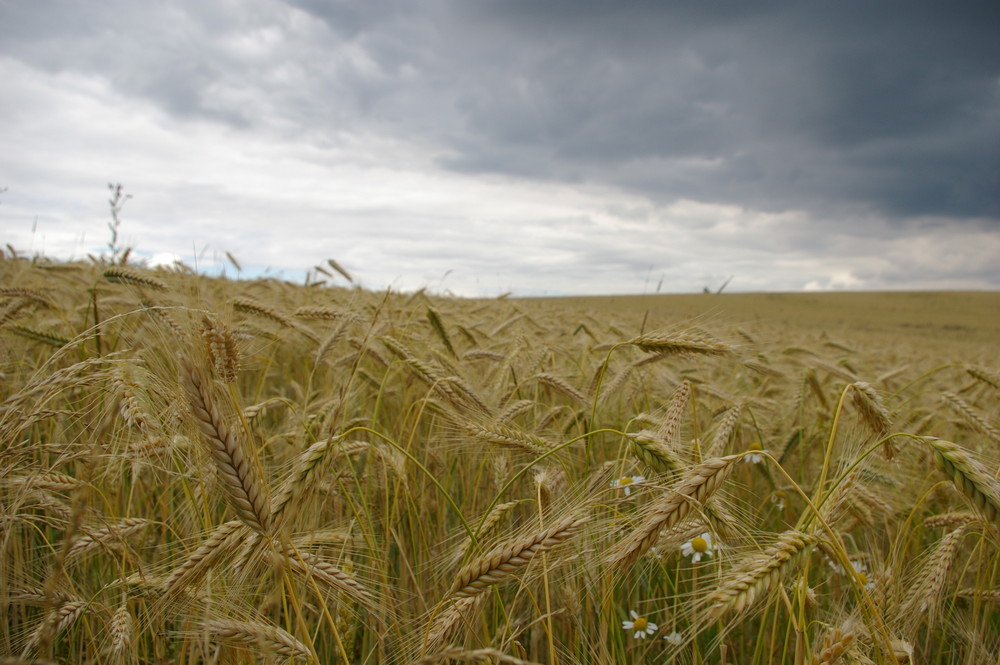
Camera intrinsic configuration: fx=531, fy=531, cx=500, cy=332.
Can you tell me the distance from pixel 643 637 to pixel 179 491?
205 centimetres

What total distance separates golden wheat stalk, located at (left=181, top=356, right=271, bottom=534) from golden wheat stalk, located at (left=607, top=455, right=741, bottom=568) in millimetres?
737

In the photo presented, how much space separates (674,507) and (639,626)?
95 cm

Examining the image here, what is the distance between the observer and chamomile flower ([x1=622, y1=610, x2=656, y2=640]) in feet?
6.02

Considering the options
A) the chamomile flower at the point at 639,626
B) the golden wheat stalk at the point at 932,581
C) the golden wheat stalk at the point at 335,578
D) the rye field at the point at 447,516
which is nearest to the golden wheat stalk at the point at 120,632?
the rye field at the point at 447,516

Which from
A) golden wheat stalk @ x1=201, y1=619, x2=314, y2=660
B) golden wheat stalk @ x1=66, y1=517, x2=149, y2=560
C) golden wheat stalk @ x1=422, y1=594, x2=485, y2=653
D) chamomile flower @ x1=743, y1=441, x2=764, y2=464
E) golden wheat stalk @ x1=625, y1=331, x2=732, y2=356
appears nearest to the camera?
golden wheat stalk @ x1=201, y1=619, x2=314, y2=660

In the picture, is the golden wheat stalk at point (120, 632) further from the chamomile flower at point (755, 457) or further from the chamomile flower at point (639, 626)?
the chamomile flower at point (755, 457)

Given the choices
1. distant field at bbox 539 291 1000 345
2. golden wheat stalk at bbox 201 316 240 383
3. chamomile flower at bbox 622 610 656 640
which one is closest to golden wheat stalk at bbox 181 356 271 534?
golden wheat stalk at bbox 201 316 240 383

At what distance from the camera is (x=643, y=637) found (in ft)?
5.98

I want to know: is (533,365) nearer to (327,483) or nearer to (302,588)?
(327,483)

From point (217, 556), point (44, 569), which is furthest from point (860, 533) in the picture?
point (44, 569)

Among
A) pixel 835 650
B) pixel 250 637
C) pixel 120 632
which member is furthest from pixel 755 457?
pixel 120 632

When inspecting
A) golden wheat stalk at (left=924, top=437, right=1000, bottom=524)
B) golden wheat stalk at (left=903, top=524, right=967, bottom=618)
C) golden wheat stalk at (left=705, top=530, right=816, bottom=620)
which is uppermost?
golden wheat stalk at (left=924, top=437, right=1000, bottom=524)

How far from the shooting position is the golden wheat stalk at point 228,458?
3.25 ft

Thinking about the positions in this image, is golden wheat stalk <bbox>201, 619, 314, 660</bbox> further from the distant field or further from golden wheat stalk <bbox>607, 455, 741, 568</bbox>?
the distant field
